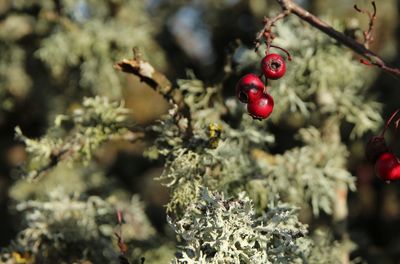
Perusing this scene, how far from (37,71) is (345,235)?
72.1 inches

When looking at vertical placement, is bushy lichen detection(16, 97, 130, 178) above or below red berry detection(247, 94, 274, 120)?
below

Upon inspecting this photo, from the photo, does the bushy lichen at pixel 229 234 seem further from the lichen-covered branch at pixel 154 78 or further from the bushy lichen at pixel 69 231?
the bushy lichen at pixel 69 231

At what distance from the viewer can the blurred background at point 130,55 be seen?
2.74 metres

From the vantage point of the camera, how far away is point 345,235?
2.12 metres

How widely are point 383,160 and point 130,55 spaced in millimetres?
1490

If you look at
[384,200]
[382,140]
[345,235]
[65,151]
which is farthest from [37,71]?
[384,200]

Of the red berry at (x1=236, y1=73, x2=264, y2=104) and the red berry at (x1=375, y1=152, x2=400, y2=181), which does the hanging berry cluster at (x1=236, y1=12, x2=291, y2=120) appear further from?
the red berry at (x1=375, y1=152, x2=400, y2=181)

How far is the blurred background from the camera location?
9.00 ft

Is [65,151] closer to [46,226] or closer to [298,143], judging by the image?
[46,226]

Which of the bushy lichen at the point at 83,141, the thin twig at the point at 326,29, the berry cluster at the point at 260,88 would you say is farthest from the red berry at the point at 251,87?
the bushy lichen at the point at 83,141

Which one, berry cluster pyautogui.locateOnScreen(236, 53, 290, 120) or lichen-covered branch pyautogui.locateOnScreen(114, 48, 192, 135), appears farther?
lichen-covered branch pyautogui.locateOnScreen(114, 48, 192, 135)

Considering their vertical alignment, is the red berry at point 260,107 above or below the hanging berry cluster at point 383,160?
below

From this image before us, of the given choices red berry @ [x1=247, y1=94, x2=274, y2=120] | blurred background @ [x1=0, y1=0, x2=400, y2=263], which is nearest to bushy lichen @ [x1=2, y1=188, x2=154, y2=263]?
blurred background @ [x1=0, y1=0, x2=400, y2=263]

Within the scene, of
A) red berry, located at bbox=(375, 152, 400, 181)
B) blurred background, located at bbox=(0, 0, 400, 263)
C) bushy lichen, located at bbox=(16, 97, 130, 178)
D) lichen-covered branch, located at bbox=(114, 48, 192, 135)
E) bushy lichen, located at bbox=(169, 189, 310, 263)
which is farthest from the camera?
blurred background, located at bbox=(0, 0, 400, 263)
